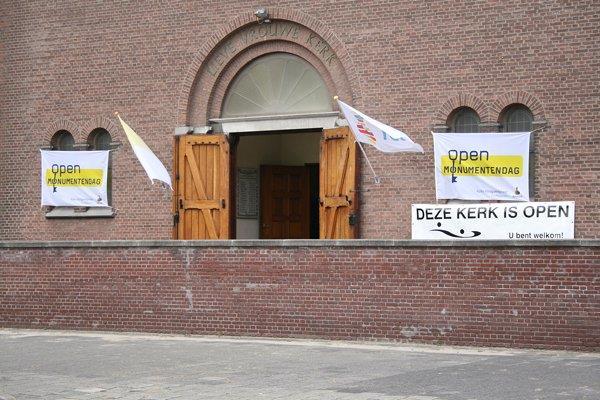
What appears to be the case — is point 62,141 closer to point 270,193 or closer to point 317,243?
point 270,193

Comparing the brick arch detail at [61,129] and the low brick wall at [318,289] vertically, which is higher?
the brick arch detail at [61,129]

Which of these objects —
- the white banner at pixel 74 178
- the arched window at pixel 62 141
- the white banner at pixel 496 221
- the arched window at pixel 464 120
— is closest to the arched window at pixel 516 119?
the arched window at pixel 464 120

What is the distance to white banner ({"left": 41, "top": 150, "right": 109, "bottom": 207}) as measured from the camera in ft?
88.6

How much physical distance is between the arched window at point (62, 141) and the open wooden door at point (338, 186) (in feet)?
21.7

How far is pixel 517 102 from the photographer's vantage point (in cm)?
2264

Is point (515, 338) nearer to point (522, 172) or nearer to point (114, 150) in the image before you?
point (522, 172)

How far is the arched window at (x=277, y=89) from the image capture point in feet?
83.5

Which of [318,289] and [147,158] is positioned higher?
[147,158]

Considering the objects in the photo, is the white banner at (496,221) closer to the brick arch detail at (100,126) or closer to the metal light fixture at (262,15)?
the metal light fixture at (262,15)

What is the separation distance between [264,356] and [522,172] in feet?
25.2

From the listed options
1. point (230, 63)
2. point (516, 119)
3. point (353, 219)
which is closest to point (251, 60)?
point (230, 63)

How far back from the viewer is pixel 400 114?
23.8m

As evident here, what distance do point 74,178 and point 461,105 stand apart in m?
9.54

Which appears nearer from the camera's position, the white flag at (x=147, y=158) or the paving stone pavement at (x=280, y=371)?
the paving stone pavement at (x=280, y=371)
